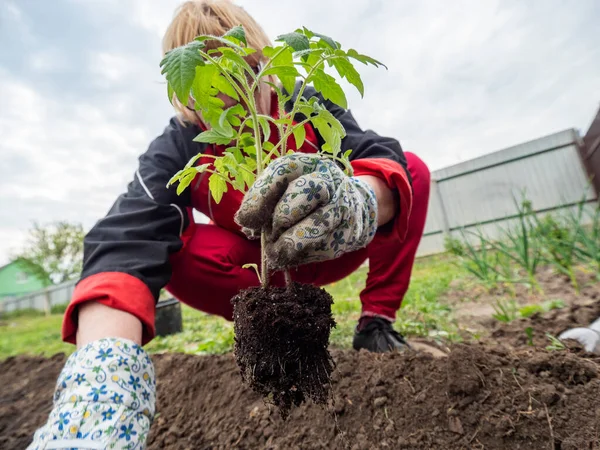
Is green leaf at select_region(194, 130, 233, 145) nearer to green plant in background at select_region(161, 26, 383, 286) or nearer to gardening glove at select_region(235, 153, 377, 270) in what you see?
green plant in background at select_region(161, 26, 383, 286)

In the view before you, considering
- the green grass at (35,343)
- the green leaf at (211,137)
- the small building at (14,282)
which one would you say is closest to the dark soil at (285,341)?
the green leaf at (211,137)

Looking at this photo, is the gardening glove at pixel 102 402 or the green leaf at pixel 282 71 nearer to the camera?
the green leaf at pixel 282 71

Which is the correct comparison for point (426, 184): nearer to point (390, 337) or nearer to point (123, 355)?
point (390, 337)

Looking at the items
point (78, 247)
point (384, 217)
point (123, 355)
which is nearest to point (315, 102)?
point (384, 217)

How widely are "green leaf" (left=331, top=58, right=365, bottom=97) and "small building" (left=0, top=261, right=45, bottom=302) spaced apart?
133 ft

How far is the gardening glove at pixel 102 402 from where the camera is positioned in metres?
0.98

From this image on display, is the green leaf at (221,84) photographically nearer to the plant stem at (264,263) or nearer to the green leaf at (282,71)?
the green leaf at (282,71)

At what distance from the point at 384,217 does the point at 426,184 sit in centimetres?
75

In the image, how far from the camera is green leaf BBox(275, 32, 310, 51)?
29.7 inches

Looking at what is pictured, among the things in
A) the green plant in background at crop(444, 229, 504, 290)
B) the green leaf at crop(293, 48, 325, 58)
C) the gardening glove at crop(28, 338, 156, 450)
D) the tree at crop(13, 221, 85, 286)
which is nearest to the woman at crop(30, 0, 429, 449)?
the gardening glove at crop(28, 338, 156, 450)

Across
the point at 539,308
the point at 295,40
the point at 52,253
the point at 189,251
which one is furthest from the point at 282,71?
the point at 52,253

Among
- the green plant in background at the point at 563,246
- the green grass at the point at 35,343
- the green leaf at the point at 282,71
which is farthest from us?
the green grass at the point at 35,343

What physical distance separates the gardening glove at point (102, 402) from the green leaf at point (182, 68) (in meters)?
0.83

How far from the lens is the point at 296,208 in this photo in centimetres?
88
